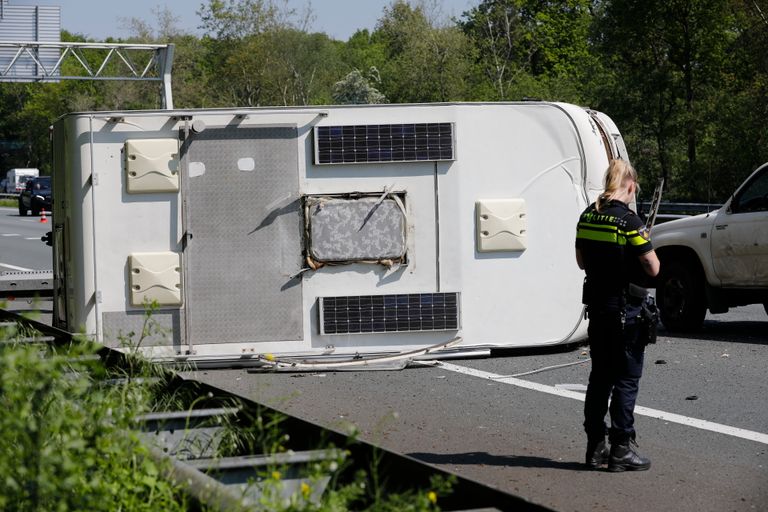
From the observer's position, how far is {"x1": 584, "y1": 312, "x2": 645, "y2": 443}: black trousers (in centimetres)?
761

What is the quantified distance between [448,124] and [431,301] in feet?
5.52

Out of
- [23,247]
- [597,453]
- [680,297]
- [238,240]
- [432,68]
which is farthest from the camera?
[432,68]

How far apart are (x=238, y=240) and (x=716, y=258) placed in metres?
5.60

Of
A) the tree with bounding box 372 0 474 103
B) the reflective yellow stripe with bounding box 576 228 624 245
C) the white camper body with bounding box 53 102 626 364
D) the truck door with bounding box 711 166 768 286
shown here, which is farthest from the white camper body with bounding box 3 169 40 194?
the reflective yellow stripe with bounding box 576 228 624 245

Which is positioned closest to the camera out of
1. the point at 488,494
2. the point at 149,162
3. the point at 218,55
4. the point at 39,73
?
the point at 488,494

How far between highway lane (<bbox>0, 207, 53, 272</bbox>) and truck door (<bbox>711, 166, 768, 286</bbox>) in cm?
1657

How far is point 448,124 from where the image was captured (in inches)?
469

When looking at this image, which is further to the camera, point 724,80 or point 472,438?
point 724,80

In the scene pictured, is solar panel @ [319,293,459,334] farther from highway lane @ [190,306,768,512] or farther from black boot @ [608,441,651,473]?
black boot @ [608,441,651,473]

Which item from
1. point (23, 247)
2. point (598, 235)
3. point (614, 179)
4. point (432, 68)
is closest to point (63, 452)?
point (598, 235)

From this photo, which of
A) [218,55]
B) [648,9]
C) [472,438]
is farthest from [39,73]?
[218,55]

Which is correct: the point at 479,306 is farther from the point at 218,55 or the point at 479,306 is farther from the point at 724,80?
the point at 218,55

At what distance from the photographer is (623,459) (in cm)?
757

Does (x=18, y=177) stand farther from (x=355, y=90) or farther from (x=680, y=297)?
(x=680, y=297)
